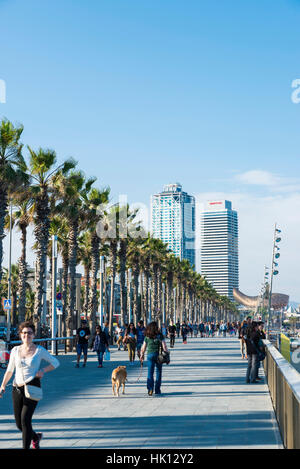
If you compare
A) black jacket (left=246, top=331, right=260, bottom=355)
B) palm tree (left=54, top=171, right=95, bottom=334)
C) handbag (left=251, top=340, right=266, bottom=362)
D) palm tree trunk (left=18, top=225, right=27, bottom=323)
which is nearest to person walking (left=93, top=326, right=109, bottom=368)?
black jacket (left=246, top=331, right=260, bottom=355)

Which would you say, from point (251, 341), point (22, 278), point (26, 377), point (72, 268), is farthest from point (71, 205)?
point (26, 377)

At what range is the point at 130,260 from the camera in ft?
207

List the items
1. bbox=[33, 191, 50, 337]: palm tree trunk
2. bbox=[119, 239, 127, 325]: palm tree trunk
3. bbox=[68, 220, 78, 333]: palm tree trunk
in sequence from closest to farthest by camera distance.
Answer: bbox=[33, 191, 50, 337]: palm tree trunk < bbox=[68, 220, 78, 333]: palm tree trunk < bbox=[119, 239, 127, 325]: palm tree trunk

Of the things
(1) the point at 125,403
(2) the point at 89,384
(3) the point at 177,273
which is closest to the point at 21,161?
(2) the point at 89,384

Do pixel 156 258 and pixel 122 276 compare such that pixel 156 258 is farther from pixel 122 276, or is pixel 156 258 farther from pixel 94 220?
pixel 94 220

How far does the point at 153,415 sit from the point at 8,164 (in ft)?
56.8

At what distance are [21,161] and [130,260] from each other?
3561cm

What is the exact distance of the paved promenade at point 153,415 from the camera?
338 inches

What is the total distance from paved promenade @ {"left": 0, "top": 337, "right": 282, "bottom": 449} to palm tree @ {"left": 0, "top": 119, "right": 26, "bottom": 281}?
9.58 m

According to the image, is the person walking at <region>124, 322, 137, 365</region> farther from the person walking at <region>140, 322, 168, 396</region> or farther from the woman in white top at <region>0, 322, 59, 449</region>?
the woman in white top at <region>0, 322, 59, 449</region>

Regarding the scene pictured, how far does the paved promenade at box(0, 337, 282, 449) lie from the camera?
28.1 ft

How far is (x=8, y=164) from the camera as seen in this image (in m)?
26.2

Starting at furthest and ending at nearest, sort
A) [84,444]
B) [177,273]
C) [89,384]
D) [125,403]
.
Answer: [177,273] → [89,384] → [125,403] → [84,444]
